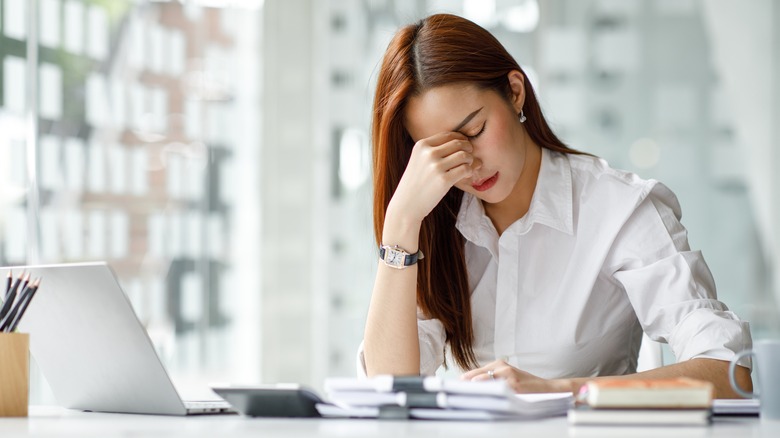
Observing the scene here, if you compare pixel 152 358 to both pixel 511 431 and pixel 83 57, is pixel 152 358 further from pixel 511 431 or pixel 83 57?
pixel 83 57

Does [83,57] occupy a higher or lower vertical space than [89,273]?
higher

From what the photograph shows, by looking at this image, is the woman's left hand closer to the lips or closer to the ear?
the lips

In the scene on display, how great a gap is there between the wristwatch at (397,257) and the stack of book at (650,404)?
0.73 m

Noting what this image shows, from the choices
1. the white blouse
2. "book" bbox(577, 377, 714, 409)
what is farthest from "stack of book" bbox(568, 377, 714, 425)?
the white blouse

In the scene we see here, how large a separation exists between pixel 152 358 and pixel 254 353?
11.0ft

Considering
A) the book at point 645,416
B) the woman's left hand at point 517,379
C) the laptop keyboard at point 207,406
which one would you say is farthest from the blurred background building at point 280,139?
the book at point 645,416

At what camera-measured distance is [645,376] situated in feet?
4.28

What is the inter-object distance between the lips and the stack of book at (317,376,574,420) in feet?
2.14

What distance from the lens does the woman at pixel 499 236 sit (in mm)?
1611

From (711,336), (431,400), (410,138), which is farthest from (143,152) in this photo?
(431,400)

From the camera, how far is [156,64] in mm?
4152

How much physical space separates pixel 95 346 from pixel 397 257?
1.92 feet

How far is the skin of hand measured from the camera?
46.9 inches

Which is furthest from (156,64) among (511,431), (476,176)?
(511,431)
